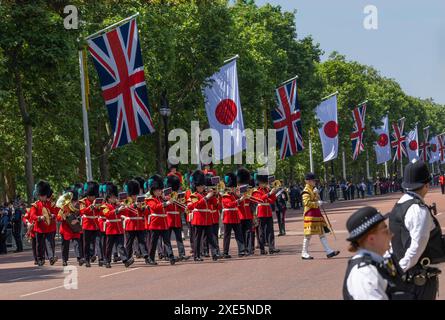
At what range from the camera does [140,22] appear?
144 ft

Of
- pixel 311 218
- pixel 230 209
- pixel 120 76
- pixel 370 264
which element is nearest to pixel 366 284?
pixel 370 264

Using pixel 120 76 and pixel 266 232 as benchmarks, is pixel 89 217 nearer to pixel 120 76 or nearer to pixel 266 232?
pixel 266 232

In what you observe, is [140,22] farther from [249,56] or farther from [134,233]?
[134,233]

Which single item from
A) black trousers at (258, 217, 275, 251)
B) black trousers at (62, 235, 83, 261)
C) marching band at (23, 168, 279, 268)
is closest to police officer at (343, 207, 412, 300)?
marching band at (23, 168, 279, 268)

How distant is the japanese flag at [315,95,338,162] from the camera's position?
6147cm

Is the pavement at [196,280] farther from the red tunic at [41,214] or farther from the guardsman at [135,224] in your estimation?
the red tunic at [41,214]

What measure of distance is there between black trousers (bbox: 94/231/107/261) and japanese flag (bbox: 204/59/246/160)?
56.3 ft

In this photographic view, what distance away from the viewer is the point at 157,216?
2156cm

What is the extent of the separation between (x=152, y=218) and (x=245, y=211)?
2381 mm

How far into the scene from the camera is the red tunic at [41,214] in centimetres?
2333

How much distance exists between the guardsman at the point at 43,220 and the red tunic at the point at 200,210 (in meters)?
3.39
